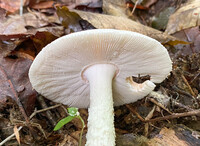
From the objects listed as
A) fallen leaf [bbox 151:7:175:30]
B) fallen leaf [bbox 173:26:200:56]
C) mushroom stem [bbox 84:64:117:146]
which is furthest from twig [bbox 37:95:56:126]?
fallen leaf [bbox 151:7:175:30]

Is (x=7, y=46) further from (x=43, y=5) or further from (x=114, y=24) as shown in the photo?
(x=43, y=5)

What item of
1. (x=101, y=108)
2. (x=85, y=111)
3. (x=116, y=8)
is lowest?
(x=85, y=111)

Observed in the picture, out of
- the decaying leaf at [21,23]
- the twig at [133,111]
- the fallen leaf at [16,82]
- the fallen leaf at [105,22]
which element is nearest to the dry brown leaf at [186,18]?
the fallen leaf at [105,22]

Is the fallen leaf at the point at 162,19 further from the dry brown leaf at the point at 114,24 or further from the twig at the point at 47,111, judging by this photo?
the twig at the point at 47,111

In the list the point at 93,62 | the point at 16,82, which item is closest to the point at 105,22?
the point at 93,62

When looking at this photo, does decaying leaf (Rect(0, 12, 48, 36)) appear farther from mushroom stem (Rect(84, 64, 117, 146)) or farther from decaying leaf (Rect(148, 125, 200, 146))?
decaying leaf (Rect(148, 125, 200, 146))

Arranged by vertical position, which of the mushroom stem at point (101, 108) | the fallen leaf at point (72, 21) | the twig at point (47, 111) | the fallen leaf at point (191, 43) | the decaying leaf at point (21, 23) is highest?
the fallen leaf at point (72, 21)
